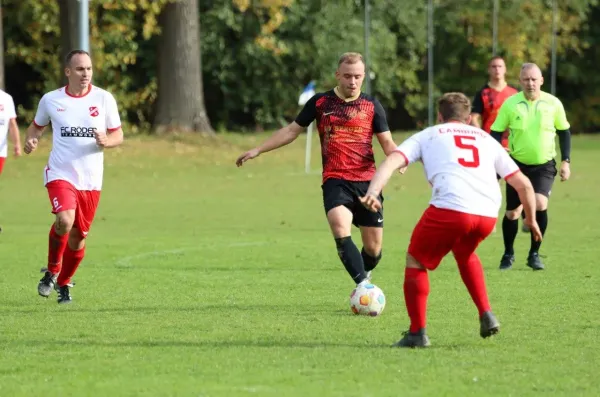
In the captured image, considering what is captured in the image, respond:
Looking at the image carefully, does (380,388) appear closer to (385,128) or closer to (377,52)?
(385,128)

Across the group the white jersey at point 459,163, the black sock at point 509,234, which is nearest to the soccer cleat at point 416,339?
the white jersey at point 459,163

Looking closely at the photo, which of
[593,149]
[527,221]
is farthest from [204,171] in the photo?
[527,221]

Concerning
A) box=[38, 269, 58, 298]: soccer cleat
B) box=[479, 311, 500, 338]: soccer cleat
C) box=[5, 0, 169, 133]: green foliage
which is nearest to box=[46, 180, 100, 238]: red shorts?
box=[38, 269, 58, 298]: soccer cleat

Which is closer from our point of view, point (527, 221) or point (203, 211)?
point (527, 221)

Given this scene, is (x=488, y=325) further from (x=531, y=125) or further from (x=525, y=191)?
(x=531, y=125)

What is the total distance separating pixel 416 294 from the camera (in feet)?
27.1

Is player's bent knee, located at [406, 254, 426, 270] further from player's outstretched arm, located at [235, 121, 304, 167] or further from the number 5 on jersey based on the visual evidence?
player's outstretched arm, located at [235, 121, 304, 167]

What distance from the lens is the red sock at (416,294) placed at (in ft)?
27.1

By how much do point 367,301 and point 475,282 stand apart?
1604mm

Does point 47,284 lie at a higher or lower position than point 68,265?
lower

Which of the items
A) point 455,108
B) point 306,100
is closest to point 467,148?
point 455,108

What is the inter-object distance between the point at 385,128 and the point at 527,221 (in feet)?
7.78

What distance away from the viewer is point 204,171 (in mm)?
29891

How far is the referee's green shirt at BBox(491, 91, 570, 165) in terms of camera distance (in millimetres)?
13477
